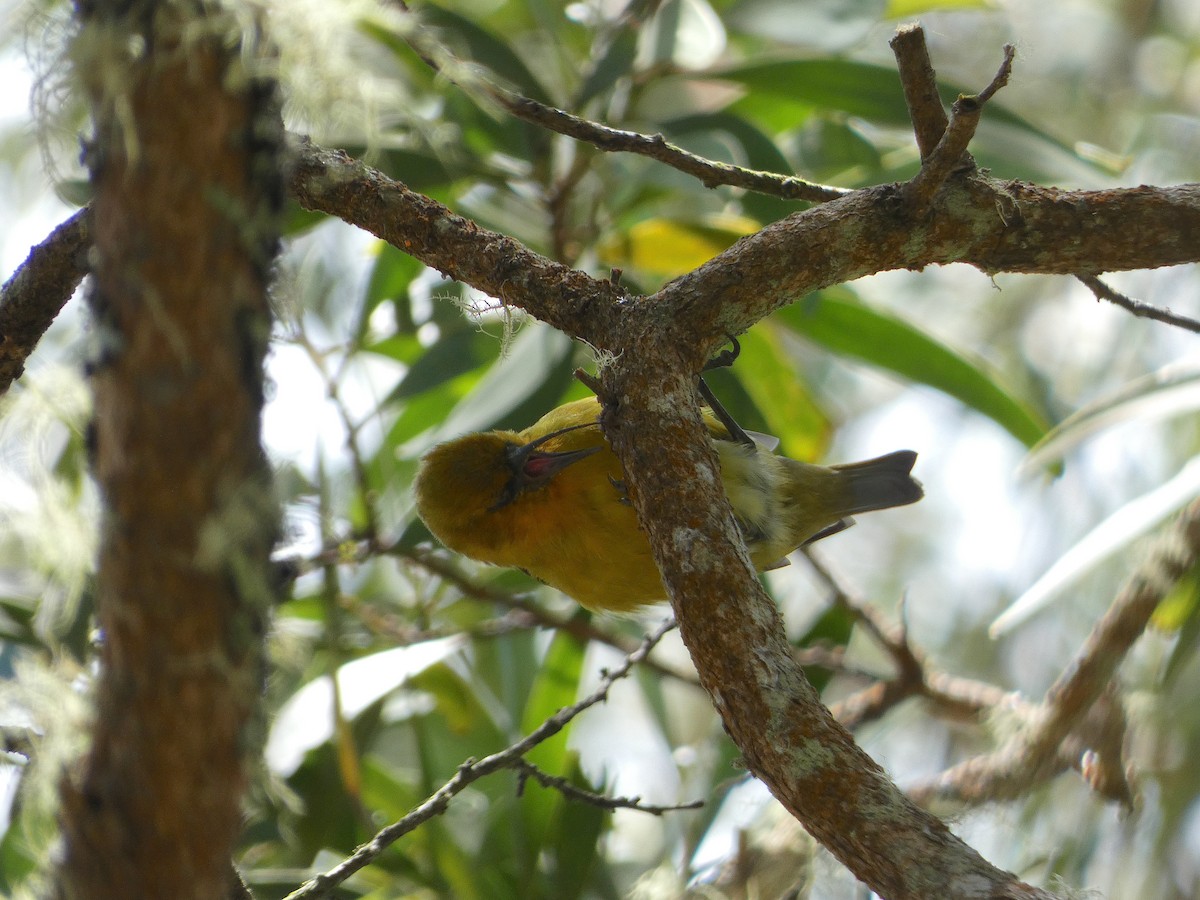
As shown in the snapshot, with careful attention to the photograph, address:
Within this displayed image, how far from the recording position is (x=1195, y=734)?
321cm

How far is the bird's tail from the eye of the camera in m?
2.85

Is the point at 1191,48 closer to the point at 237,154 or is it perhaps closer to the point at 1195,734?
the point at 1195,734

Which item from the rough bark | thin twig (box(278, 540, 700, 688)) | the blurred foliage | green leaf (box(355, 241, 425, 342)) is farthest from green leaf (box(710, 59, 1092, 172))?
the rough bark

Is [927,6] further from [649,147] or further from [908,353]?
[649,147]

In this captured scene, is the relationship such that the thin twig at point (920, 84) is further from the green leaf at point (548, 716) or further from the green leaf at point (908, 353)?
the green leaf at point (548, 716)

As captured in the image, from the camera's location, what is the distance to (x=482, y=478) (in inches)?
90.4

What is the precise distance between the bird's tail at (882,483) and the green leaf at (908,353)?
217 mm

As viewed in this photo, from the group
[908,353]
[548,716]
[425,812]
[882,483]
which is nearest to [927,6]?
[908,353]

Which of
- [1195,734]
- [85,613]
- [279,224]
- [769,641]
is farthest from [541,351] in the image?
[1195,734]

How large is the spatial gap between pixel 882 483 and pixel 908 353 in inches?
13.8

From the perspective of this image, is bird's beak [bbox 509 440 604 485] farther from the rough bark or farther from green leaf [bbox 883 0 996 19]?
green leaf [bbox 883 0 996 19]

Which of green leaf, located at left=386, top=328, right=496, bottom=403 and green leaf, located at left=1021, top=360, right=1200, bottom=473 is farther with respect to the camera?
green leaf, located at left=386, top=328, right=496, bottom=403

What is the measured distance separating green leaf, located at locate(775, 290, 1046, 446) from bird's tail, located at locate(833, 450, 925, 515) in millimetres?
217

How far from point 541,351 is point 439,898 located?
1.31m
